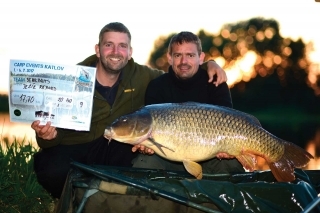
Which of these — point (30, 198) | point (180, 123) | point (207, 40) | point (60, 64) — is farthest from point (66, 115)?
point (207, 40)

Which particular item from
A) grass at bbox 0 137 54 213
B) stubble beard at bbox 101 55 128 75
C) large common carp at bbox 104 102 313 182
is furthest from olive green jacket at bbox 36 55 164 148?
large common carp at bbox 104 102 313 182

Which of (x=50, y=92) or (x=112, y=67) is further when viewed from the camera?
(x=112, y=67)

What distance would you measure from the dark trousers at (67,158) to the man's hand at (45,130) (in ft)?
0.90

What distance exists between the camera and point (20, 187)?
14.5ft

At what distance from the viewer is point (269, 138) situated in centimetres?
339

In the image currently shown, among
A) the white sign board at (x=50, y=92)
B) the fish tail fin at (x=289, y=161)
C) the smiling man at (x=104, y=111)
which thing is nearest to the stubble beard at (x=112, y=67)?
the smiling man at (x=104, y=111)

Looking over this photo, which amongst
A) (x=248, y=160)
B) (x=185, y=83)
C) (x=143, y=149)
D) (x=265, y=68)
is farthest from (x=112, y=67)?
(x=265, y=68)

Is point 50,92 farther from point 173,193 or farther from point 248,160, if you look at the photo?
point 248,160

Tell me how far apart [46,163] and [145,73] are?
0.98 m

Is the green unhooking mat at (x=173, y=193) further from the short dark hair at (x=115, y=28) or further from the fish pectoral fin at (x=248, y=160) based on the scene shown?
the short dark hair at (x=115, y=28)

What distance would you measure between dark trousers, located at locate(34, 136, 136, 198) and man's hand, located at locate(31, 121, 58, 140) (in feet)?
0.90

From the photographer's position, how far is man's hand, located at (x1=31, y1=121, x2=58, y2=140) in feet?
11.5

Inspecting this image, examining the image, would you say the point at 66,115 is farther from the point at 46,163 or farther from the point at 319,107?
the point at 319,107

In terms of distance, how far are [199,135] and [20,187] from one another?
162cm
